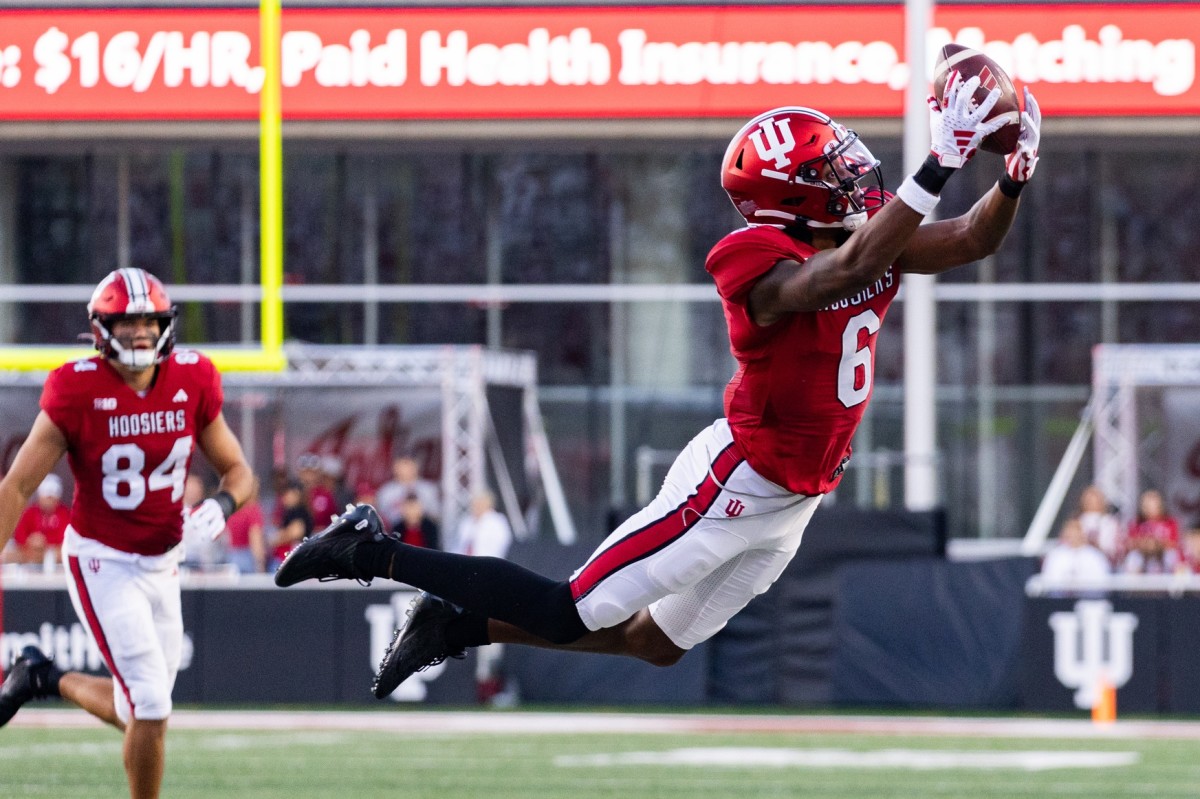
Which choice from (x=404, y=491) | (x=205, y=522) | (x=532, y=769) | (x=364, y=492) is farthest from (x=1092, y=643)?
(x=205, y=522)

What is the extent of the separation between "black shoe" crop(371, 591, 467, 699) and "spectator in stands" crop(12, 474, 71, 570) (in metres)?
8.77

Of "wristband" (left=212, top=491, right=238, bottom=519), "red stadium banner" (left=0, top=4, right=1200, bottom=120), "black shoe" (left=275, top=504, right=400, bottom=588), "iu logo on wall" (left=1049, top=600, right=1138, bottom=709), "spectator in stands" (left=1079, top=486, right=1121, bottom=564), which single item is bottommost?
"iu logo on wall" (left=1049, top=600, right=1138, bottom=709)

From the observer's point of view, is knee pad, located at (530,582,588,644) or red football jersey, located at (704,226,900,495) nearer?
red football jersey, located at (704,226,900,495)

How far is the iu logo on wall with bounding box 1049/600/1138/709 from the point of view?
12.3m

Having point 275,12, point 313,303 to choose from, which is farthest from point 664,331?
point 275,12

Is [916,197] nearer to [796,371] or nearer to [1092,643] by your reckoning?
[796,371]

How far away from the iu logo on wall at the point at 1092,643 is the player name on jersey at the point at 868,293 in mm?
7596

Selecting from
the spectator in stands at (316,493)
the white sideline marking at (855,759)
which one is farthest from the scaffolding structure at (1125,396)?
the white sideline marking at (855,759)

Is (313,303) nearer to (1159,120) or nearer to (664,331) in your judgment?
(664,331)

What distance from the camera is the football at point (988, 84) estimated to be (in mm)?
4762

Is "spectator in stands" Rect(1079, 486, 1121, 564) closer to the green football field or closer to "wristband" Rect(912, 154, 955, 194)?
the green football field

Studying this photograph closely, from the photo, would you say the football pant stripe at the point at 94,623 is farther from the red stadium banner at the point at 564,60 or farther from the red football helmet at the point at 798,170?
the red stadium banner at the point at 564,60

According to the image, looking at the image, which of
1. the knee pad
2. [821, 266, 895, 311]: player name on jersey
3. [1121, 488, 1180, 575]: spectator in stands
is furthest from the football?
[1121, 488, 1180, 575]: spectator in stands

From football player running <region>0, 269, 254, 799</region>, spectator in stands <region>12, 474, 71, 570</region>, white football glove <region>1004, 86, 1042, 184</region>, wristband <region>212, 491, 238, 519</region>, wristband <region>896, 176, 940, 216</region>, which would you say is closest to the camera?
wristband <region>896, 176, 940, 216</region>
